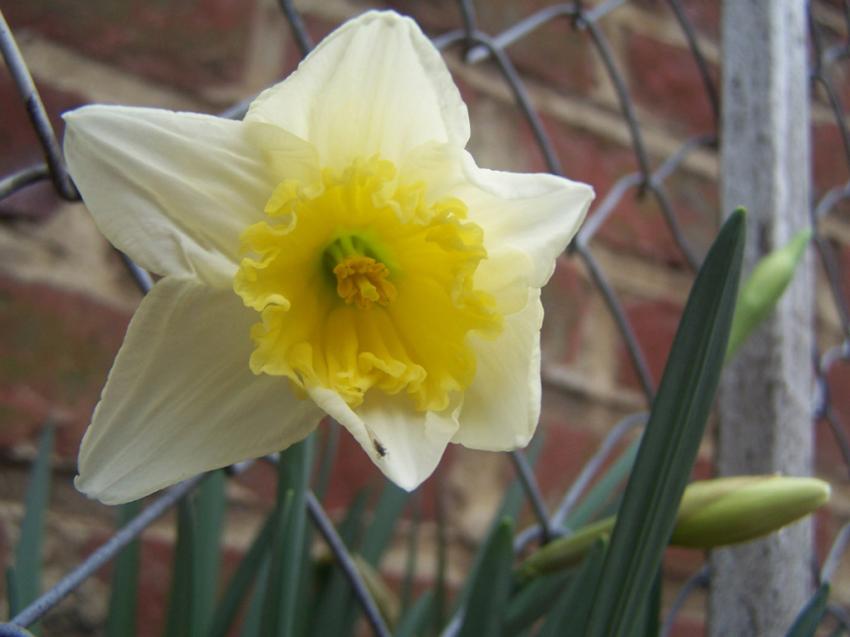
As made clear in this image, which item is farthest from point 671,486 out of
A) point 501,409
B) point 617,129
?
point 617,129

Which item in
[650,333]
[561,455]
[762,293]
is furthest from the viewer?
[650,333]

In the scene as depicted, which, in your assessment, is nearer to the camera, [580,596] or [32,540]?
[580,596]

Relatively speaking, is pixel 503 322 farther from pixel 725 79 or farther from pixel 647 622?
pixel 725 79

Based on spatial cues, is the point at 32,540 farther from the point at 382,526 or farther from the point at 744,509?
the point at 744,509

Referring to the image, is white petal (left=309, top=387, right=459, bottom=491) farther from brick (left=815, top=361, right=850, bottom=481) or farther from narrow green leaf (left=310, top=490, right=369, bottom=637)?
brick (left=815, top=361, right=850, bottom=481)

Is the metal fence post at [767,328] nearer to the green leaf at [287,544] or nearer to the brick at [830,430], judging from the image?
the green leaf at [287,544]

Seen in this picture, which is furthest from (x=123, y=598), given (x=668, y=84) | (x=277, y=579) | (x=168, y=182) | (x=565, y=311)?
(x=668, y=84)
